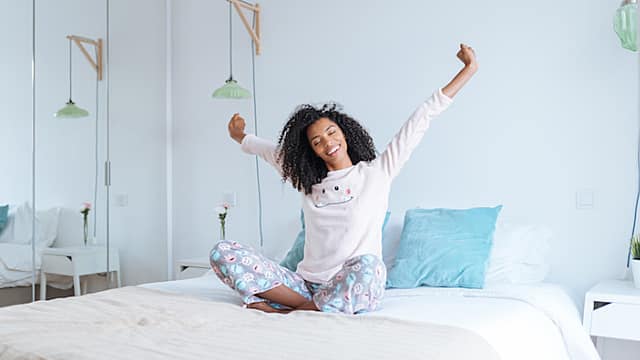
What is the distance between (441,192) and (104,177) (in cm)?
184

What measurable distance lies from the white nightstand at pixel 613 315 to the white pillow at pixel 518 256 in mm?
335

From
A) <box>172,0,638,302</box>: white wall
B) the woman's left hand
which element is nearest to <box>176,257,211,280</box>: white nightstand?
<box>172,0,638,302</box>: white wall

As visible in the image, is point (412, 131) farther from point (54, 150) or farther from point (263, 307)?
point (54, 150)

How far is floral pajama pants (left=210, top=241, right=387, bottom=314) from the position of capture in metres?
1.88

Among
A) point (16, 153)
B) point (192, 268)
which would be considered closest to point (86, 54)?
point (16, 153)

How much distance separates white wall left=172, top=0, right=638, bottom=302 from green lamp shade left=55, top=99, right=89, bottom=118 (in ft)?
2.14

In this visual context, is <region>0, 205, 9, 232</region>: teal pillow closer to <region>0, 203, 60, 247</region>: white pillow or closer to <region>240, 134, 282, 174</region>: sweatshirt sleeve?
<region>0, 203, 60, 247</region>: white pillow

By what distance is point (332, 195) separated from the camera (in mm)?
2299

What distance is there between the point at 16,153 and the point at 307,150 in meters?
1.60

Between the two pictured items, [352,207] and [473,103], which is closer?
[352,207]

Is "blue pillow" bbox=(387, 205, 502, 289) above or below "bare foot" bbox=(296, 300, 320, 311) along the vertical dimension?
above

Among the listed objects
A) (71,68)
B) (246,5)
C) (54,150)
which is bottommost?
(54,150)

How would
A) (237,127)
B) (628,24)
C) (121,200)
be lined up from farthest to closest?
(121,200) < (237,127) < (628,24)

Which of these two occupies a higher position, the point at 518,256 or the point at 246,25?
the point at 246,25
